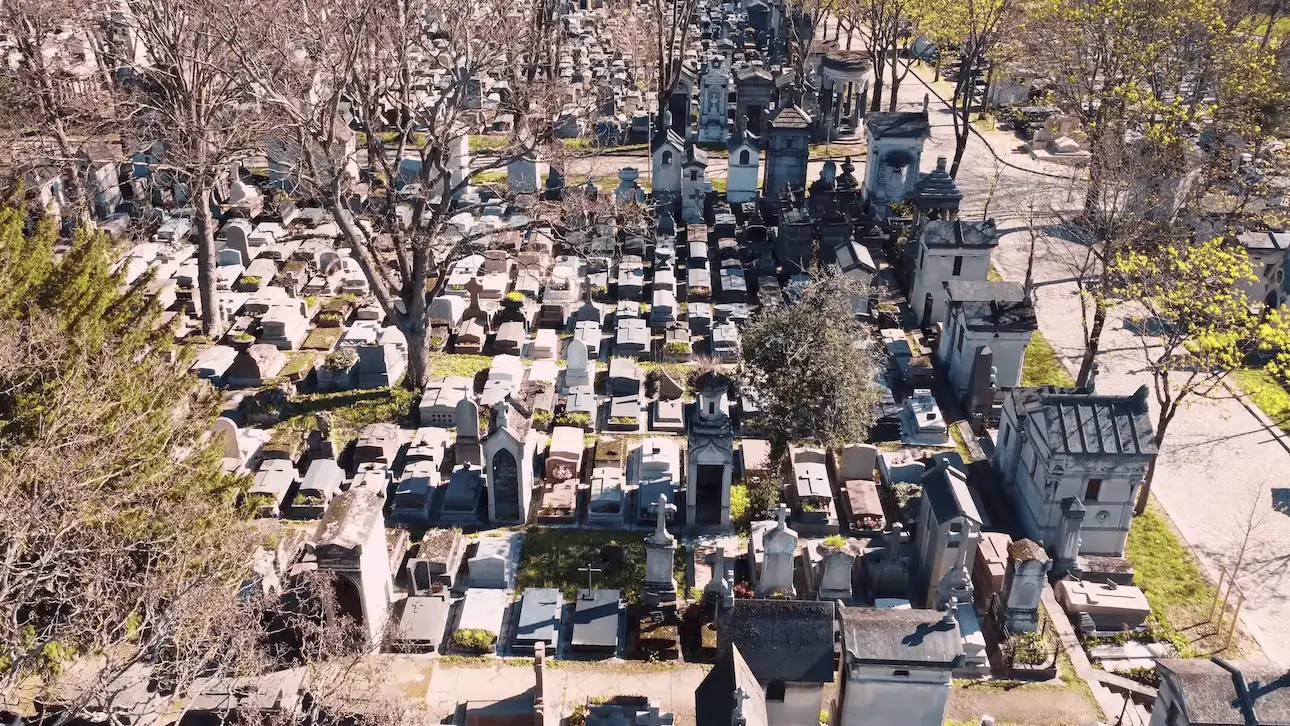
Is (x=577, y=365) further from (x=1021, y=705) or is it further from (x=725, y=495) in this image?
(x=1021, y=705)

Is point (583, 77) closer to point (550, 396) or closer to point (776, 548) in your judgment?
point (550, 396)

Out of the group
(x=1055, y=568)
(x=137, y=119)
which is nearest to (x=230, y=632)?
(x=1055, y=568)

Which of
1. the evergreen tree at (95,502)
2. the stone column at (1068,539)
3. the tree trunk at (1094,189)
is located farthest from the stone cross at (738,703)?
the tree trunk at (1094,189)

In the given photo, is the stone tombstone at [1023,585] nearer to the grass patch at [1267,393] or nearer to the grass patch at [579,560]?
the grass patch at [579,560]

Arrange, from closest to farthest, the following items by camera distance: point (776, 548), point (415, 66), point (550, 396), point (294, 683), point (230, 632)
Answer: point (230, 632)
point (294, 683)
point (776, 548)
point (550, 396)
point (415, 66)

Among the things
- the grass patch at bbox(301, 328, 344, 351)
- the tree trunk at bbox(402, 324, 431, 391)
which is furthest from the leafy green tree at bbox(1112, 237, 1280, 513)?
the grass patch at bbox(301, 328, 344, 351)

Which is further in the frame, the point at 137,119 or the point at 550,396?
the point at 137,119
